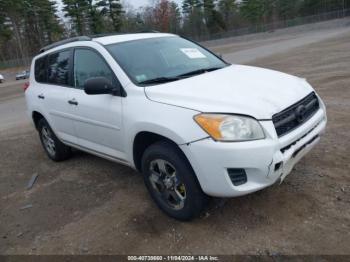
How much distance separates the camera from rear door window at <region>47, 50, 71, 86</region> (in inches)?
200

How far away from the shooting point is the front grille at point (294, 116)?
3259 mm

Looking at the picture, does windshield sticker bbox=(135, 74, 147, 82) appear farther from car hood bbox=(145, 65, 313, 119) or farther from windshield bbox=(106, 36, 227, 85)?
car hood bbox=(145, 65, 313, 119)

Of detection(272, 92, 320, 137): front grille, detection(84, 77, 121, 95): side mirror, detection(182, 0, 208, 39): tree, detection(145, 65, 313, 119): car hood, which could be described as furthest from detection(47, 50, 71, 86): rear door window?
detection(182, 0, 208, 39): tree

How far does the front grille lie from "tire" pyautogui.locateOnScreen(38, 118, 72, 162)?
3.70 meters

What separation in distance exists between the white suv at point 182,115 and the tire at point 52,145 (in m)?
0.66

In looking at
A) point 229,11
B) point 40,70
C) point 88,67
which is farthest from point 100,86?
point 229,11

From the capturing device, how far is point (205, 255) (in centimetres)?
318

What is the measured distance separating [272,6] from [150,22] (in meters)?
25.1

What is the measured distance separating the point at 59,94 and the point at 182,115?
2.47m

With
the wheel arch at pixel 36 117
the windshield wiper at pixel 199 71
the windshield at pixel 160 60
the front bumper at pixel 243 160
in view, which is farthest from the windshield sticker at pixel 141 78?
the wheel arch at pixel 36 117

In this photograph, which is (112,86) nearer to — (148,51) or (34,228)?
(148,51)

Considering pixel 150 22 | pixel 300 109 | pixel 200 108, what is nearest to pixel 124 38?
pixel 200 108

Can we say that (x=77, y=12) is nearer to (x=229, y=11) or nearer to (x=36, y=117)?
(x=229, y=11)

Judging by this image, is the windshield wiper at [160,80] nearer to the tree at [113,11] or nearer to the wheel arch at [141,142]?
the wheel arch at [141,142]
